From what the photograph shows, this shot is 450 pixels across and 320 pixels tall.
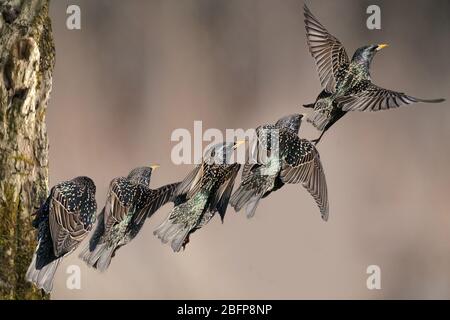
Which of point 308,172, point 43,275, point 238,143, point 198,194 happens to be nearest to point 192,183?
point 198,194

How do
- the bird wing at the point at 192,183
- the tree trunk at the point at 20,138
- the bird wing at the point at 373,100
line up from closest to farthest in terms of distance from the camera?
the bird wing at the point at 373,100 → the bird wing at the point at 192,183 → the tree trunk at the point at 20,138

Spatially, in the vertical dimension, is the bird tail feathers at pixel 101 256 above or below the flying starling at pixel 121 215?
below

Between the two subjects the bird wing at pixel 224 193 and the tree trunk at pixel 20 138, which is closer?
the bird wing at pixel 224 193

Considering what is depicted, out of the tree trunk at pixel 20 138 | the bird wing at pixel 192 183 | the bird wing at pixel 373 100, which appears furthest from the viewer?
the tree trunk at pixel 20 138

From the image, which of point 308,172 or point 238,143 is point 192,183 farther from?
point 308,172

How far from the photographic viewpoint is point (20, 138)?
5.65 ft

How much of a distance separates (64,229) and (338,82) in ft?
2.21

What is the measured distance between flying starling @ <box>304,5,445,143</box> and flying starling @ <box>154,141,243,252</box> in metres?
0.21

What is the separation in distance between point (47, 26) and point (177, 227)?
0.67 m

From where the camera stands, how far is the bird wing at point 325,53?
5.29 feet

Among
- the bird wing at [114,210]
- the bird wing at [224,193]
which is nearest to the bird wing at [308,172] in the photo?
the bird wing at [224,193]

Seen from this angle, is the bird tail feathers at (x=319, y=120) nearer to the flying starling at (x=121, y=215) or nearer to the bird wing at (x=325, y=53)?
the bird wing at (x=325, y=53)
